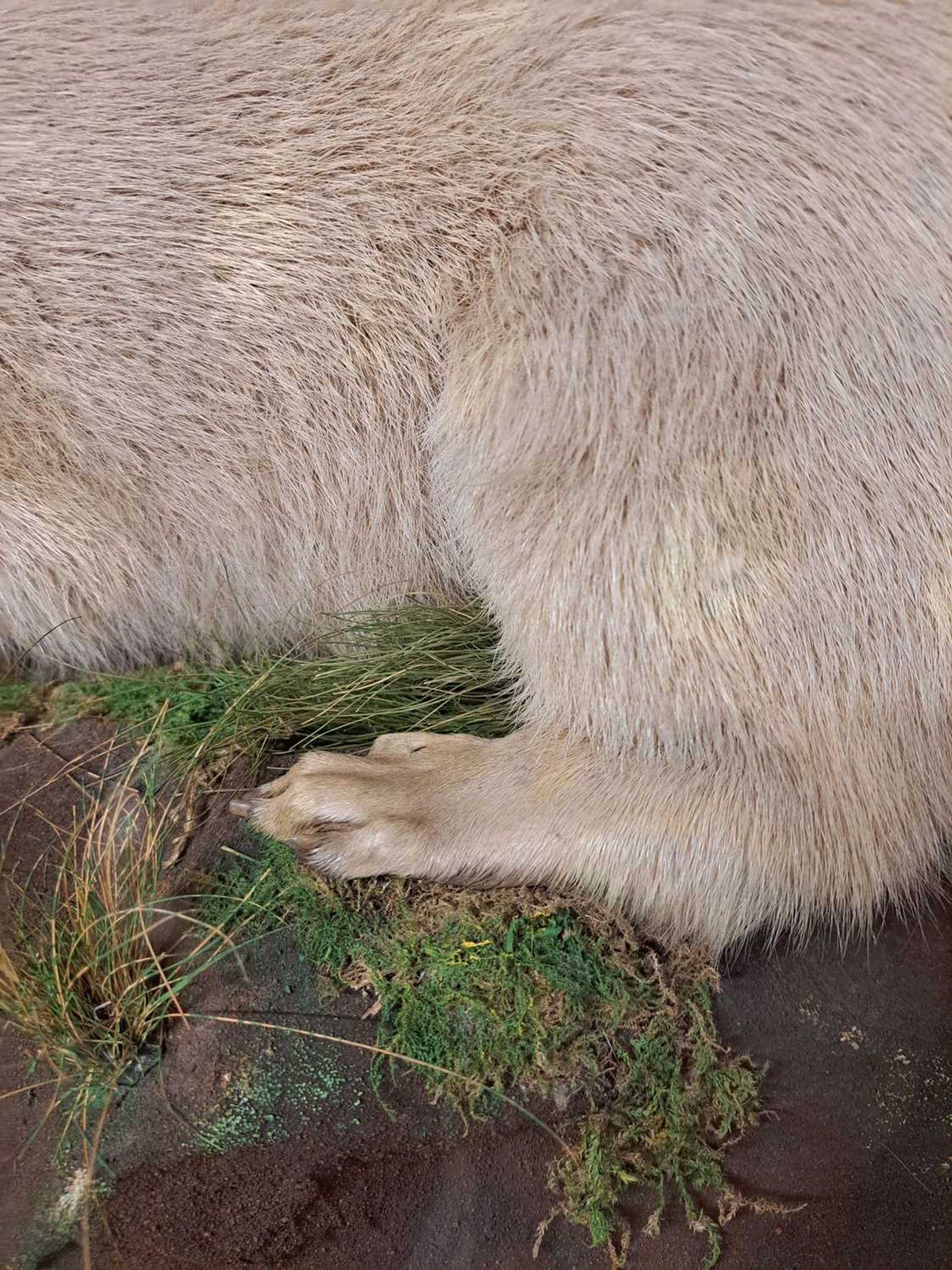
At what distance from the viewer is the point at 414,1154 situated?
1613mm

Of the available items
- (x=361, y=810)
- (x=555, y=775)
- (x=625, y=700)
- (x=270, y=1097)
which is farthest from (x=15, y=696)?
(x=625, y=700)

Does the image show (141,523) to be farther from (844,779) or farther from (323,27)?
(844,779)

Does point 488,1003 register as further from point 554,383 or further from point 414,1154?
point 554,383

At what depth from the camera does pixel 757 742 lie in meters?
1.71

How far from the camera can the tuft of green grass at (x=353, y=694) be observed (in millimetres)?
2115

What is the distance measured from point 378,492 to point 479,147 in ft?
2.26

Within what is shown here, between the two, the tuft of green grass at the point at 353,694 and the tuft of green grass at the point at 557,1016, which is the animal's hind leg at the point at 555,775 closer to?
the tuft of green grass at the point at 557,1016

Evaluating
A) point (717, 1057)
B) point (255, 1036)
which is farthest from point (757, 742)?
point (255, 1036)

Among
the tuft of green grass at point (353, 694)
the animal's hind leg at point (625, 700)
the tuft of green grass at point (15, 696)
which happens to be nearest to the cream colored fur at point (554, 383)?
the animal's hind leg at point (625, 700)

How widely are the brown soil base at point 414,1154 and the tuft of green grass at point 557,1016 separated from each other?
0.14ft

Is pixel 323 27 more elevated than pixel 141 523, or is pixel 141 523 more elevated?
pixel 323 27

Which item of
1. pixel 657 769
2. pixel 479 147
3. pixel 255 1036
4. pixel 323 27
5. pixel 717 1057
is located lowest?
pixel 717 1057

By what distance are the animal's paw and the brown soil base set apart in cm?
20

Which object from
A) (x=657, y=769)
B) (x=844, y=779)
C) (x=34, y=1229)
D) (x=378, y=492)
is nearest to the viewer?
(x=34, y=1229)
